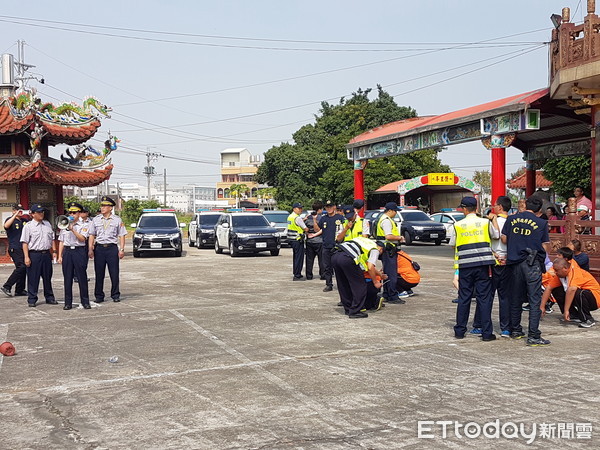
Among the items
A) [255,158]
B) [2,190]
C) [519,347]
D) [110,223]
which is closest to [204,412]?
[519,347]

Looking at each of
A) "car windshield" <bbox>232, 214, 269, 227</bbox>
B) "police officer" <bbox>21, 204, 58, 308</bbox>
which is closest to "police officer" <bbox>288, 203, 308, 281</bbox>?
"police officer" <bbox>21, 204, 58, 308</bbox>

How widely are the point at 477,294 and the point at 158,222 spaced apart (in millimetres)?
19184

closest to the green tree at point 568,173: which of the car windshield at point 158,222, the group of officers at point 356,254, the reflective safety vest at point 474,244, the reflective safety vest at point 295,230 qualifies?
the car windshield at point 158,222

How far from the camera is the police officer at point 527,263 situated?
8141 millimetres

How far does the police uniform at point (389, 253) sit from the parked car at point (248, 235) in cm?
1207

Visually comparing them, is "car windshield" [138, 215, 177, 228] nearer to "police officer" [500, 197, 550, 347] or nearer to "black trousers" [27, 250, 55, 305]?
"black trousers" [27, 250, 55, 305]

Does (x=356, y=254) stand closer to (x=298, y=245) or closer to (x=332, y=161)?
(x=298, y=245)

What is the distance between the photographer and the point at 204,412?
217 inches

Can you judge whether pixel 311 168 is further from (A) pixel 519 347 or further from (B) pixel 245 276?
(A) pixel 519 347

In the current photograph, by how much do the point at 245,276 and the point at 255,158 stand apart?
10471 cm

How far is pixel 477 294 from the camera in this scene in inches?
329

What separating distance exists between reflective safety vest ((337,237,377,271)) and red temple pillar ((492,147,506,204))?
11.2 m

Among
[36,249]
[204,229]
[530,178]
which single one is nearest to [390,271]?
[36,249]

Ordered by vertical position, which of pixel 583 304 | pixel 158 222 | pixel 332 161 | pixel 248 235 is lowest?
pixel 583 304
